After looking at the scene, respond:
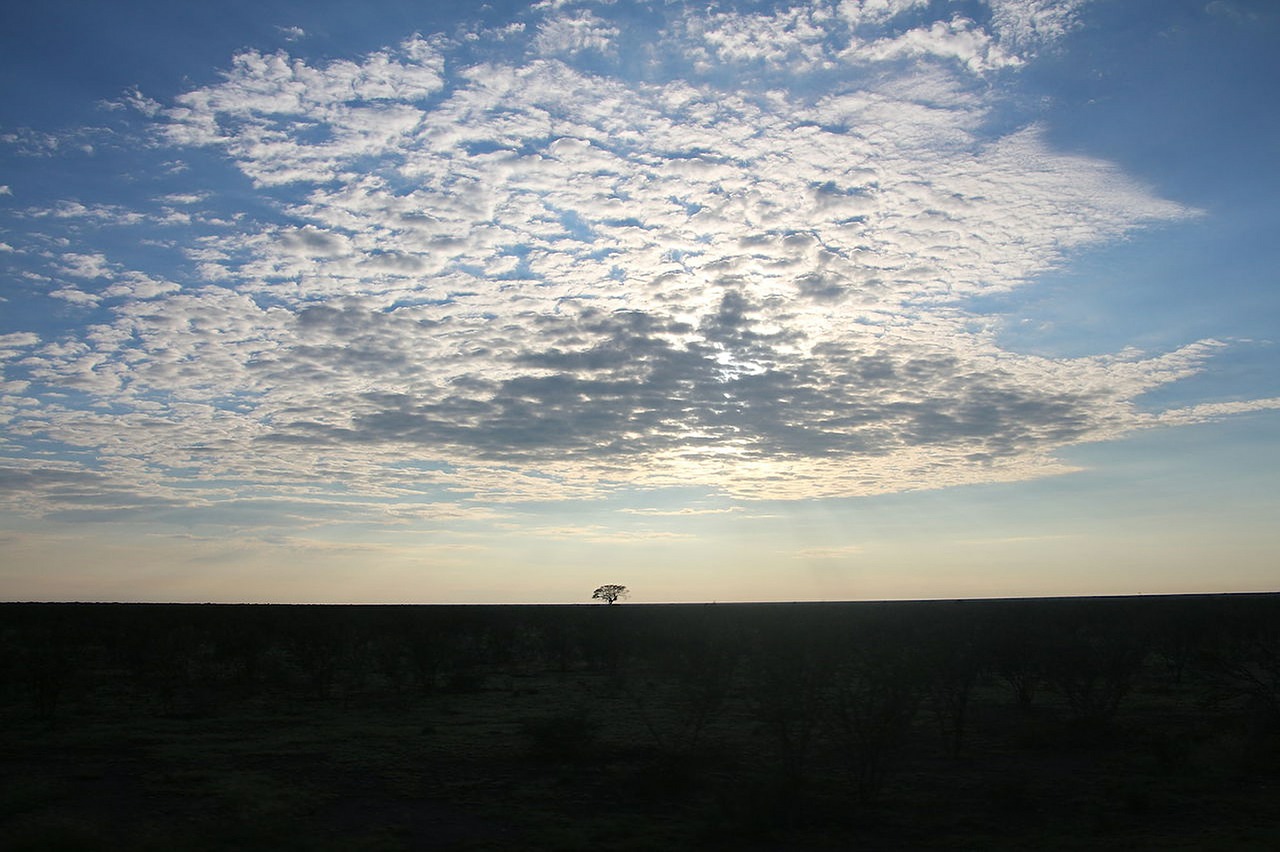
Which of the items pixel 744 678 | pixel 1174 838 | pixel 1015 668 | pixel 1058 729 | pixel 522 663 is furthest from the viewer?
pixel 522 663

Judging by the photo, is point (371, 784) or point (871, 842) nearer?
point (871, 842)

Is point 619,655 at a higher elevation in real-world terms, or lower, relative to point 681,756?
higher

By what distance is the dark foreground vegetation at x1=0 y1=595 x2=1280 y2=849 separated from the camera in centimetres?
1255

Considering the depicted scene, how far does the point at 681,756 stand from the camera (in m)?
16.0

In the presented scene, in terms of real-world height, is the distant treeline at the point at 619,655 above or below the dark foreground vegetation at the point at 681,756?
above

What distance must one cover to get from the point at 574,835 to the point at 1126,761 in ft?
36.0

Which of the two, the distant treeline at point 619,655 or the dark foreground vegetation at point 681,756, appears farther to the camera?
the distant treeline at point 619,655

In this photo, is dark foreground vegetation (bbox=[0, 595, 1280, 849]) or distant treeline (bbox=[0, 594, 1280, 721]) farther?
distant treeline (bbox=[0, 594, 1280, 721])

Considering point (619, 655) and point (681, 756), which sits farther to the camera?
point (619, 655)

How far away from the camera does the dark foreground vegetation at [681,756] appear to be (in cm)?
1255

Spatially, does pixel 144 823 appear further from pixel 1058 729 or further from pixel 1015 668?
pixel 1015 668

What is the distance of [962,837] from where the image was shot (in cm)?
1230

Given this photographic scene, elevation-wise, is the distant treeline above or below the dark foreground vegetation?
above

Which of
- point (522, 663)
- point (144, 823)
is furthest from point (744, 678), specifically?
point (144, 823)
